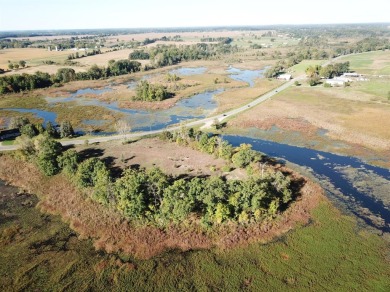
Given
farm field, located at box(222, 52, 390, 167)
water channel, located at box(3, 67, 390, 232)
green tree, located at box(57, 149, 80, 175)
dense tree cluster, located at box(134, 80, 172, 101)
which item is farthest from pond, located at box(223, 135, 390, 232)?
dense tree cluster, located at box(134, 80, 172, 101)

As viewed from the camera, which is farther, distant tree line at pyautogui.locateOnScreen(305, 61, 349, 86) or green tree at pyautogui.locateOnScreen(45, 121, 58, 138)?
distant tree line at pyautogui.locateOnScreen(305, 61, 349, 86)

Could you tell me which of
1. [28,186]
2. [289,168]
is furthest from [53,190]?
[289,168]

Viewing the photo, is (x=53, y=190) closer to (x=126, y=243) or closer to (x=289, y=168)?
(x=126, y=243)

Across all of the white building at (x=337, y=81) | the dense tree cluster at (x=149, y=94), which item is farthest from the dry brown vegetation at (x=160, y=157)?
the white building at (x=337, y=81)

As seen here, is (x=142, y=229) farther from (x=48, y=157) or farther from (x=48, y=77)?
(x=48, y=77)

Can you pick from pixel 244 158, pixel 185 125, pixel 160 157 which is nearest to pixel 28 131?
pixel 160 157

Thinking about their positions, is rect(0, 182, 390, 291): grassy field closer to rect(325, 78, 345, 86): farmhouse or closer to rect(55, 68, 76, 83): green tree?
rect(325, 78, 345, 86): farmhouse

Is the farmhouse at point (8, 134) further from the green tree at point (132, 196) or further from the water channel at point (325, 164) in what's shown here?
the green tree at point (132, 196)
